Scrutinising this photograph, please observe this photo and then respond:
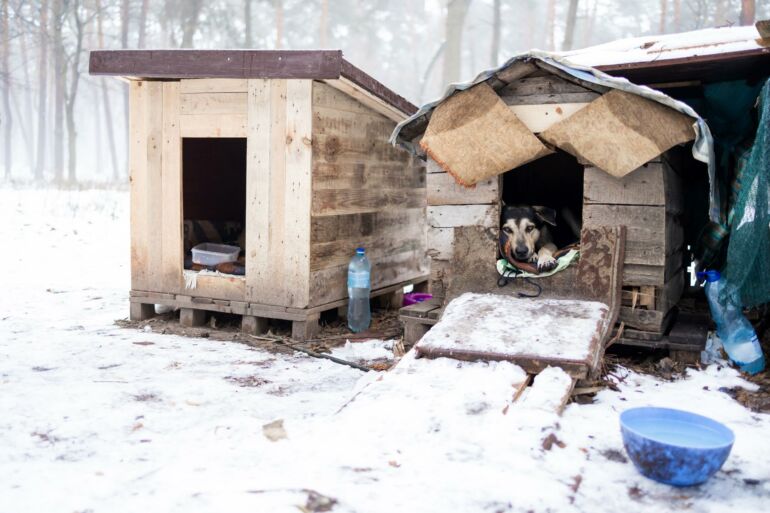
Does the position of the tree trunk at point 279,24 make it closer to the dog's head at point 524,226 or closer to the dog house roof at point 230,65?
the dog house roof at point 230,65

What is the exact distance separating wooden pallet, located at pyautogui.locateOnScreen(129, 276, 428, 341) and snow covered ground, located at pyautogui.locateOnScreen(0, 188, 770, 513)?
525 mm

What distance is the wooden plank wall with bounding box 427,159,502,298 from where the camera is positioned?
5930mm

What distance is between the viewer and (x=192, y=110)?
6.74 metres

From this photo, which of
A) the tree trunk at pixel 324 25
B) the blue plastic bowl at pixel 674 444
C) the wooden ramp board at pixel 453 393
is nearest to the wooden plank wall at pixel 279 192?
the wooden ramp board at pixel 453 393

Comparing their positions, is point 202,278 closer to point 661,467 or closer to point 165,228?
point 165,228

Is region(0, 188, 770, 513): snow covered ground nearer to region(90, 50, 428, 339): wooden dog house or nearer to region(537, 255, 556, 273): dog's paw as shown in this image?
region(90, 50, 428, 339): wooden dog house

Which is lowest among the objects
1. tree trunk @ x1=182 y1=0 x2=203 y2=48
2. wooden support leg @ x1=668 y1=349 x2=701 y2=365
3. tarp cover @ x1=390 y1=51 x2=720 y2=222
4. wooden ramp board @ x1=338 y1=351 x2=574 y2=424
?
wooden support leg @ x1=668 y1=349 x2=701 y2=365

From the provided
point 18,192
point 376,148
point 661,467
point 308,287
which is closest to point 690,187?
point 376,148

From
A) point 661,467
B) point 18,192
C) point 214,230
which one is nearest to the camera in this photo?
point 661,467

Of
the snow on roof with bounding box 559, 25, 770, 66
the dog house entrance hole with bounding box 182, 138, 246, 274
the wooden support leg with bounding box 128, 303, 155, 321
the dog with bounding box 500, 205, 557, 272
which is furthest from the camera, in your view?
the dog house entrance hole with bounding box 182, 138, 246, 274

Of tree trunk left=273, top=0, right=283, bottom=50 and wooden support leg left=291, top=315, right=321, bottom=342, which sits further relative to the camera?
tree trunk left=273, top=0, right=283, bottom=50

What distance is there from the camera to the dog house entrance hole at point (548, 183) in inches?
327

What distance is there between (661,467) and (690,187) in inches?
199

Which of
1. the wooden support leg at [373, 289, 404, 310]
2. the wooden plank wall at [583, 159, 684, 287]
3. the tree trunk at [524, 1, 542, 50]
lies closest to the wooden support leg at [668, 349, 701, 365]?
the wooden plank wall at [583, 159, 684, 287]
